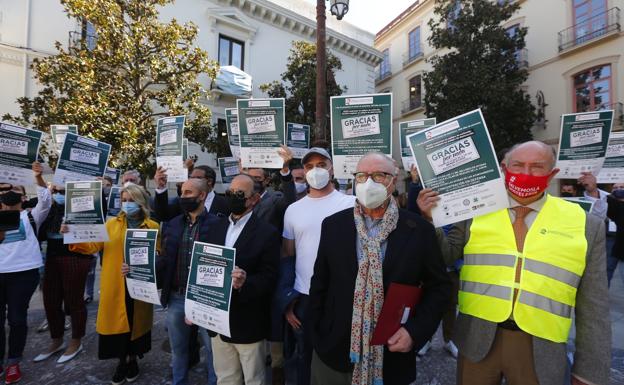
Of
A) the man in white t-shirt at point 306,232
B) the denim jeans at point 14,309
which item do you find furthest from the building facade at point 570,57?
the denim jeans at point 14,309

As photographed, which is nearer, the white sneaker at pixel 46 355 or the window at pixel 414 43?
the white sneaker at pixel 46 355

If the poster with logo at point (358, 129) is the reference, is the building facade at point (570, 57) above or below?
above

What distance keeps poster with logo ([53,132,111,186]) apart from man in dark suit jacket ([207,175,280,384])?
7.19ft

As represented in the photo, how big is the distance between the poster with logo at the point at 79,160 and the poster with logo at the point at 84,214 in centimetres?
54

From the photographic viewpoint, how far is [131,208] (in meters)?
3.45

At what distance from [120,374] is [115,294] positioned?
2.60 feet

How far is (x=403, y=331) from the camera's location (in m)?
1.85

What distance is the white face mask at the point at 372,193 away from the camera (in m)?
2.01

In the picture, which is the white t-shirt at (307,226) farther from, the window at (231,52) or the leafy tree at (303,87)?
the window at (231,52)

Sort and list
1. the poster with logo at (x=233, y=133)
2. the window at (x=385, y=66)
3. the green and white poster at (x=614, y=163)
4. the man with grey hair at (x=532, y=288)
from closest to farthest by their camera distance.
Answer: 1. the man with grey hair at (x=532, y=288)
2. the green and white poster at (x=614, y=163)
3. the poster with logo at (x=233, y=133)
4. the window at (x=385, y=66)

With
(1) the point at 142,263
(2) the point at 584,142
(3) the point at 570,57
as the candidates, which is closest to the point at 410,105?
(3) the point at 570,57

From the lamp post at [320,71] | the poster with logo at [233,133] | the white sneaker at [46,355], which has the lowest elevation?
the white sneaker at [46,355]

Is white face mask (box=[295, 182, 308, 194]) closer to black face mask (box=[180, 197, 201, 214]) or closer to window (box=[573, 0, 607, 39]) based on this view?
black face mask (box=[180, 197, 201, 214])

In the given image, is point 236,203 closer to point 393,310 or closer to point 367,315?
point 367,315
